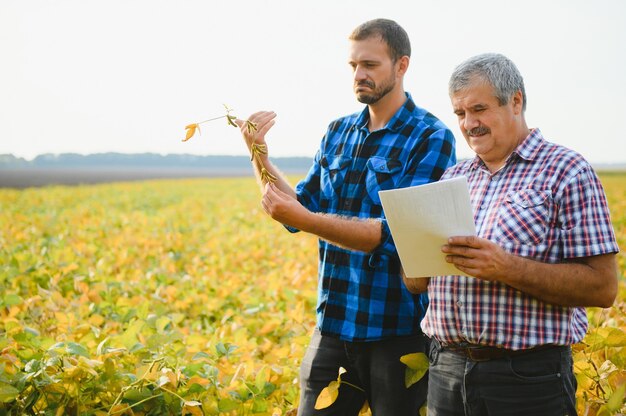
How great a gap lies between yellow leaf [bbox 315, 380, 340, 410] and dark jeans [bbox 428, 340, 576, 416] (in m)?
0.51

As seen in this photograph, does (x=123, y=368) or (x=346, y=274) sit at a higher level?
(x=346, y=274)

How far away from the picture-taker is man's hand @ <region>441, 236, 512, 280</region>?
166cm

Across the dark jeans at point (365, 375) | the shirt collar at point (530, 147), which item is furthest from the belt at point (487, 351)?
the shirt collar at point (530, 147)

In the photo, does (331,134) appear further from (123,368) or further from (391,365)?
(123,368)

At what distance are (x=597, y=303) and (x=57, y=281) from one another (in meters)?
4.31

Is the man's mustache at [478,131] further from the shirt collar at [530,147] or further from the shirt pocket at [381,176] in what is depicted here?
the shirt pocket at [381,176]

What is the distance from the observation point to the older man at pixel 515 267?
166cm

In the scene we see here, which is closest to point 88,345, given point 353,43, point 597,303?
point 353,43

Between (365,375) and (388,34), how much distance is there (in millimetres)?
1257

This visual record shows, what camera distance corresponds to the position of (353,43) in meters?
2.32

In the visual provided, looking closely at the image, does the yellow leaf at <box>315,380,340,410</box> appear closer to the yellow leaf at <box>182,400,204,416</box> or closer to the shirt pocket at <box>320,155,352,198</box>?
the yellow leaf at <box>182,400,204,416</box>

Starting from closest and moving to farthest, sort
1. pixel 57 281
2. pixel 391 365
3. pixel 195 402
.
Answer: pixel 391 365 < pixel 195 402 < pixel 57 281

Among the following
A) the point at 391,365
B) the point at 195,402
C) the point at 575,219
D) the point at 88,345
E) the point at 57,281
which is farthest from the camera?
the point at 57,281

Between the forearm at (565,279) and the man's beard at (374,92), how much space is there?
0.88 metres
